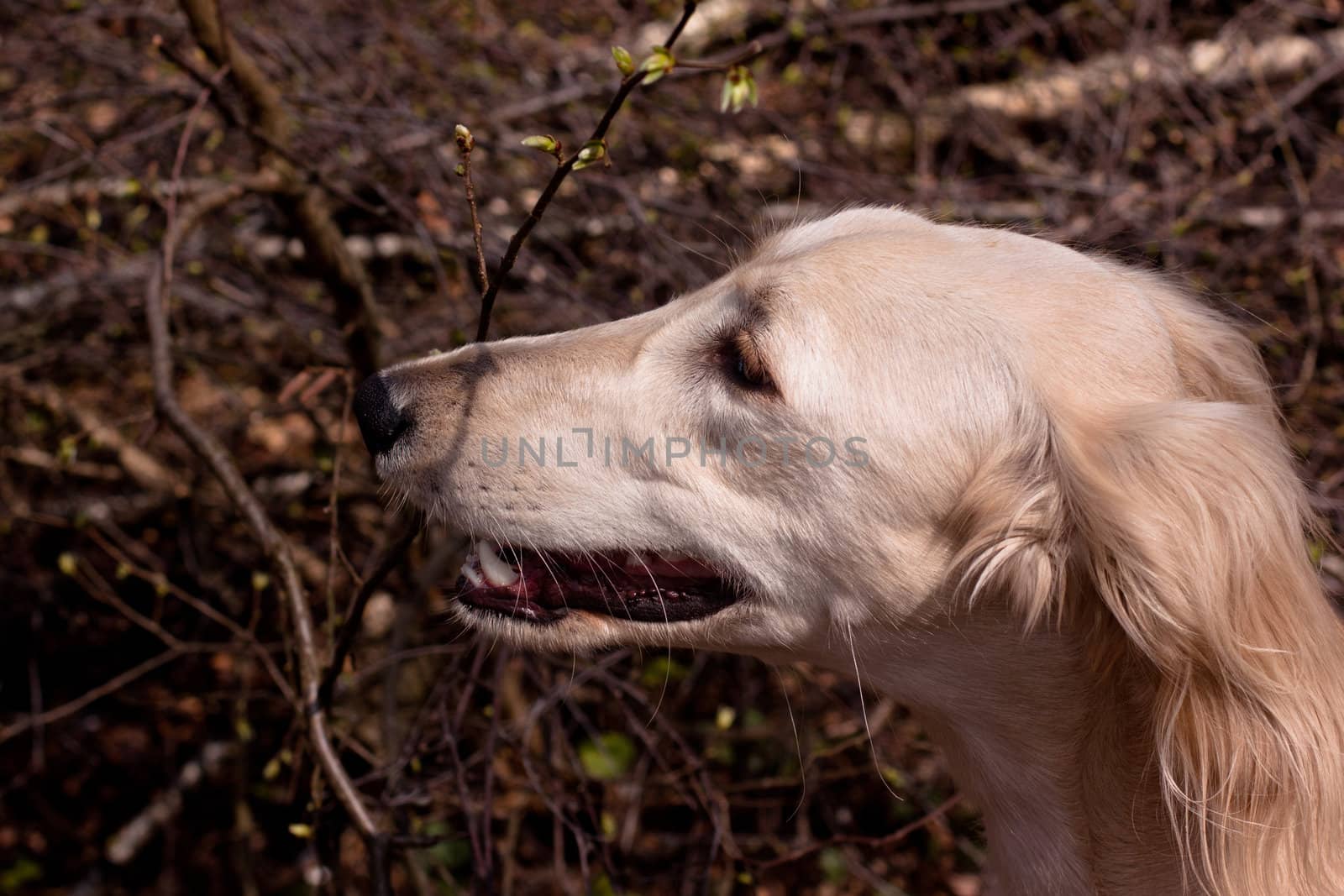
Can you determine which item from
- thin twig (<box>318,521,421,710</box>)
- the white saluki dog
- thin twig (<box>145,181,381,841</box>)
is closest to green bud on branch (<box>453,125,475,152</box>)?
the white saluki dog

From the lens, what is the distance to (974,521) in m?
1.89

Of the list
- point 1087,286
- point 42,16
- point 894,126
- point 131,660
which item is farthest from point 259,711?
point 894,126

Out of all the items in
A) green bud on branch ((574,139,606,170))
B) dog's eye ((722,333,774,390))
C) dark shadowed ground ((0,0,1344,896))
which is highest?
green bud on branch ((574,139,606,170))

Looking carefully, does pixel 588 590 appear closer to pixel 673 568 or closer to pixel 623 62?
pixel 673 568

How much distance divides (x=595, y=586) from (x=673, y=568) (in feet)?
0.55

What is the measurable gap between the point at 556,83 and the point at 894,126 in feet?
6.26

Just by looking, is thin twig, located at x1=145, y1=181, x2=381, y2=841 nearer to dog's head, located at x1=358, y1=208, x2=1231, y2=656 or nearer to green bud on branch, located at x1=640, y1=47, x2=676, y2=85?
dog's head, located at x1=358, y1=208, x2=1231, y2=656

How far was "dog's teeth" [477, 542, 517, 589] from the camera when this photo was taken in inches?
84.0

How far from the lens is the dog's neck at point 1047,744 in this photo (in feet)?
6.32

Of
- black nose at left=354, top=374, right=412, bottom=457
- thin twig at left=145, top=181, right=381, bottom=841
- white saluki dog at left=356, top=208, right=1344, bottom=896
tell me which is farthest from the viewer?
thin twig at left=145, top=181, right=381, bottom=841

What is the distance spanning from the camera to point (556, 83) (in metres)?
4.75

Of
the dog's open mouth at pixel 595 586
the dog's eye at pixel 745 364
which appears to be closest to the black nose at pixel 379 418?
the dog's open mouth at pixel 595 586

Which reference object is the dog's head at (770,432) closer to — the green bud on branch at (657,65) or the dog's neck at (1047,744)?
the dog's neck at (1047,744)

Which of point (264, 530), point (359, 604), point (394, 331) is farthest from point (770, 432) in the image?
point (394, 331)
